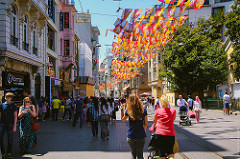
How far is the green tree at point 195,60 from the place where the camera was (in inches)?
1192

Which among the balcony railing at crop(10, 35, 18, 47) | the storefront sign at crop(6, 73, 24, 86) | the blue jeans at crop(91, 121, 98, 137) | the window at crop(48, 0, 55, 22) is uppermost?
the window at crop(48, 0, 55, 22)

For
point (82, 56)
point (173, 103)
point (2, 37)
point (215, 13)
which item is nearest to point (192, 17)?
point (215, 13)

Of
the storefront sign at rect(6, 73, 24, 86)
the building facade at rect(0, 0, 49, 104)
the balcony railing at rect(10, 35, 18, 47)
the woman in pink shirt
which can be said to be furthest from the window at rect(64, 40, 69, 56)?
the woman in pink shirt

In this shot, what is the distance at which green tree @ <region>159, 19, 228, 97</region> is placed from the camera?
30281 mm

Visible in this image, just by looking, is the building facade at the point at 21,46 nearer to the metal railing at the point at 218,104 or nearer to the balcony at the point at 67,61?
the balcony at the point at 67,61

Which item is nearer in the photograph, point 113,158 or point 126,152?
point 113,158

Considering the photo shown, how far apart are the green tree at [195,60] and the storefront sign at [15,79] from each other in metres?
19.2

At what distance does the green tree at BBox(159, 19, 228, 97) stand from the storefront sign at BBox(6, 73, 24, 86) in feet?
62.9

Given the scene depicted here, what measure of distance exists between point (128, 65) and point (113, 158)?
108 ft

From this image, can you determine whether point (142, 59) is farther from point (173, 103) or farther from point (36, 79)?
point (36, 79)

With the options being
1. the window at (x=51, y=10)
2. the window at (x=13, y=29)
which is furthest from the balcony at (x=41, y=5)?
the window at (x=51, y=10)

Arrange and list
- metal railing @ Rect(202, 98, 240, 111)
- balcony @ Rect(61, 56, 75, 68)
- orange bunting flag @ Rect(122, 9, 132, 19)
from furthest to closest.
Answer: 1. balcony @ Rect(61, 56, 75, 68)
2. metal railing @ Rect(202, 98, 240, 111)
3. orange bunting flag @ Rect(122, 9, 132, 19)

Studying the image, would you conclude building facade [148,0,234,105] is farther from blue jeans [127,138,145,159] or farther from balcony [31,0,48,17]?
blue jeans [127,138,145,159]

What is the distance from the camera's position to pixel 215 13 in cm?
4725
